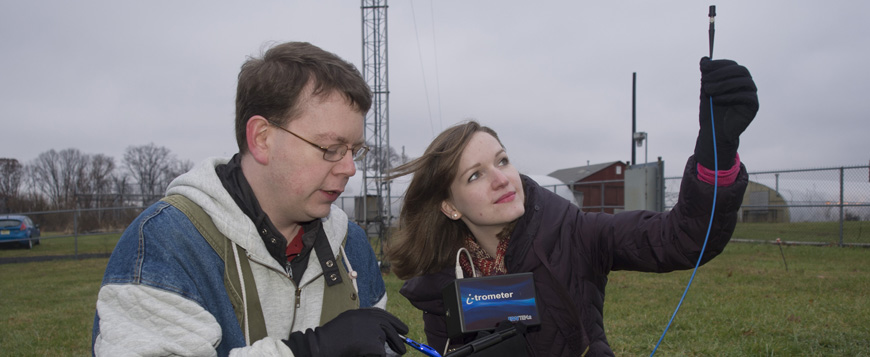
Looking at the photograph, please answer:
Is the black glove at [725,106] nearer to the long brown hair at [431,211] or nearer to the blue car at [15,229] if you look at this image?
the long brown hair at [431,211]

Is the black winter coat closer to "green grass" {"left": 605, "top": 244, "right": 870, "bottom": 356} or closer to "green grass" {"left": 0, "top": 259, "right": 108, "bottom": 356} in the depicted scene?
"green grass" {"left": 605, "top": 244, "right": 870, "bottom": 356}

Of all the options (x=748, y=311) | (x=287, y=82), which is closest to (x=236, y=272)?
(x=287, y=82)

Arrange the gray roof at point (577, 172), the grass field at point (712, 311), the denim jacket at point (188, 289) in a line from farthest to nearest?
the gray roof at point (577, 172) → the grass field at point (712, 311) → the denim jacket at point (188, 289)

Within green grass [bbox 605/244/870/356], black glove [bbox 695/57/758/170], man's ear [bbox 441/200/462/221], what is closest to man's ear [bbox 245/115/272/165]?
man's ear [bbox 441/200/462/221]

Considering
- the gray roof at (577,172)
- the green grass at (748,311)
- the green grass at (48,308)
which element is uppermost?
the gray roof at (577,172)

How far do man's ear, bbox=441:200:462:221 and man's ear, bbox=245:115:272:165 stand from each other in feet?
4.23

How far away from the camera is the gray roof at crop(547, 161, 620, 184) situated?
4522 cm

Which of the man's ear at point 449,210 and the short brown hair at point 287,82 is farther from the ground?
the short brown hair at point 287,82

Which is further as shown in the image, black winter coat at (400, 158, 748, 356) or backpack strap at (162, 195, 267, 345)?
black winter coat at (400, 158, 748, 356)

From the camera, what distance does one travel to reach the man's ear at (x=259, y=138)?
Result: 191 centimetres

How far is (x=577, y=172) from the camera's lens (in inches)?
1913

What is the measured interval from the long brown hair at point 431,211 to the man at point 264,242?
0.79 m

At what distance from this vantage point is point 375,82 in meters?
19.0

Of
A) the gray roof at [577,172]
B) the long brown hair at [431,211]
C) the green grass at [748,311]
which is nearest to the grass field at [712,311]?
the green grass at [748,311]
